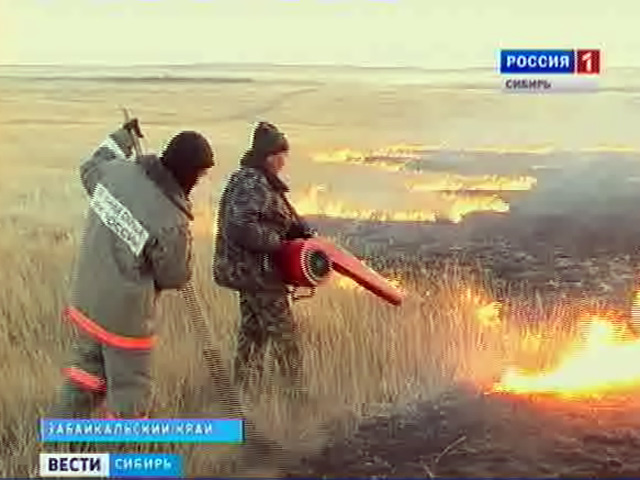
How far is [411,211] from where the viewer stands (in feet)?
9.95

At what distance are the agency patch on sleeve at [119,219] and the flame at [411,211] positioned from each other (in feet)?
1.55

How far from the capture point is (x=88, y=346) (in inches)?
114

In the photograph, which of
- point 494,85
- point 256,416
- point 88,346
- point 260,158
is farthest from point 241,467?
point 494,85

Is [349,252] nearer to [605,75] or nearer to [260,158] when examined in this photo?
[260,158]

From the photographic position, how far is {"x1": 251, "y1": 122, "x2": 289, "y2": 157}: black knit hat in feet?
9.79

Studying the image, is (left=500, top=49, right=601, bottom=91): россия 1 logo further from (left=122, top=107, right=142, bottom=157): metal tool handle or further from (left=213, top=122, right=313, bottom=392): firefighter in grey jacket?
(left=122, top=107, right=142, bottom=157): metal tool handle

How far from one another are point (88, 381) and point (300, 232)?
70 cm

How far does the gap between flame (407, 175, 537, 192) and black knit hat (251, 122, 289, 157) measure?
14.6 inches

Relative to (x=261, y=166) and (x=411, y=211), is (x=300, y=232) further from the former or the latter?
(x=411, y=211)

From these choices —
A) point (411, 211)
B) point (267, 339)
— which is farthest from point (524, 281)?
point (267, 339)

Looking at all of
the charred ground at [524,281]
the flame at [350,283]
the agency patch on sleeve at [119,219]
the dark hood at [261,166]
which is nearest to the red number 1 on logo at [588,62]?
the charred ground at [524,281]

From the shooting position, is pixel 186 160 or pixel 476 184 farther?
pixel 476 184

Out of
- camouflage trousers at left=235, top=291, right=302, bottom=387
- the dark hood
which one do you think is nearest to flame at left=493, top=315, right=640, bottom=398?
camouflage trousers at left=235, top=291, right=302, bottom=387

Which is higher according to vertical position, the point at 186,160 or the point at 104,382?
the point at 186,160
